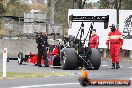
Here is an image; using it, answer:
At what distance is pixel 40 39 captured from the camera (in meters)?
24.7

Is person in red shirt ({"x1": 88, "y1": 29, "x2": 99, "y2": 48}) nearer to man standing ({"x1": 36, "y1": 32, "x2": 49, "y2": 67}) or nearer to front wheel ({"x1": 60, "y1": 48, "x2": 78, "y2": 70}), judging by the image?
man standing ({"x1": 36, "y1": 32, "x2": 49, "y2": 67})

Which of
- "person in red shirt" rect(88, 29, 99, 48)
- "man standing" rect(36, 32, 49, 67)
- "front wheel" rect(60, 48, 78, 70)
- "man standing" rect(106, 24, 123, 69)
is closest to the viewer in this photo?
"front wheel" rect(60, 48, 78, 70)

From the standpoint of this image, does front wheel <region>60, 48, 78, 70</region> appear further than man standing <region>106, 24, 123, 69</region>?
No

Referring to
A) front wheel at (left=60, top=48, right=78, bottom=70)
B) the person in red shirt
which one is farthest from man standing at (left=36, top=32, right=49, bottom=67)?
the person in red shirt

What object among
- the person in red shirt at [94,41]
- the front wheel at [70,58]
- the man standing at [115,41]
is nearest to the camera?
the front wheel at [70,58]

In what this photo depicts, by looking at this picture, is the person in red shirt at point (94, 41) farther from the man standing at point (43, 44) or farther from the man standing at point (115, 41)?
the man standing at point (43, 44)

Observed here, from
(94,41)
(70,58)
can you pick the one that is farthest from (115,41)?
(94,41)

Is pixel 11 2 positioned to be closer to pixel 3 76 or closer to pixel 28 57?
pixel 28 57

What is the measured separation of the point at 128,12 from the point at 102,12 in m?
1.64

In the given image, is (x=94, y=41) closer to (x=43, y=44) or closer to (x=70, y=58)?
(x=43, y=44)

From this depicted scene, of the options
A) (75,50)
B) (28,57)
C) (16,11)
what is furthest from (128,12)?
(16,11)

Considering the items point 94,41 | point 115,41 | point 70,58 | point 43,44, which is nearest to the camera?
point 70,58

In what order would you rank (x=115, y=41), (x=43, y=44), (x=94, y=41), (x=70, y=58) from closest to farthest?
1. (x=70, y=58)
2. (x=115, y=41)
3. (x=43, y=44)
4. (x=94, y=41)

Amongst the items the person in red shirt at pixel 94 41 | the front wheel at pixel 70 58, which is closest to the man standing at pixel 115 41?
the front wheel at pixel 70 58
